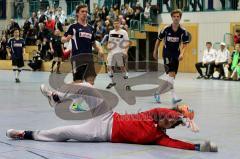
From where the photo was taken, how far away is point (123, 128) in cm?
601

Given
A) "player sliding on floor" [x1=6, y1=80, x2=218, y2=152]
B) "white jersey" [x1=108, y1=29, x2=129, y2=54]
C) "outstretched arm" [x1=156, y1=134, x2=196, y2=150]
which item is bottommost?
"outstretched arm" [x1=156, y1=134, x2=196, y2=150]

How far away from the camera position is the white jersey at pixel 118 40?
15.1 meters

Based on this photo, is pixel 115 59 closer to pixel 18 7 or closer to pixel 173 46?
pixel 173 46

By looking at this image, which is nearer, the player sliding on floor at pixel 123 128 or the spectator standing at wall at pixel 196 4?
the player sliding on floor at pixel 123 128

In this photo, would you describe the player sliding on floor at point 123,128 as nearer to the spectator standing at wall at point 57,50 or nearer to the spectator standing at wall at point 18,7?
the spectator standing at wall at point 57,50

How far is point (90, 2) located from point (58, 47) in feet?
31.4

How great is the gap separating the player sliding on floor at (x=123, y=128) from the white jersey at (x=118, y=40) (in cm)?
901

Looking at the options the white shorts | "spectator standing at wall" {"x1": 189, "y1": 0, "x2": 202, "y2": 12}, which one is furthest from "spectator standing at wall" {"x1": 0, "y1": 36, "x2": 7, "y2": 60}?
the white shorts

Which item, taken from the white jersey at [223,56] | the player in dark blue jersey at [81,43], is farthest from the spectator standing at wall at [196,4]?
the player in dark blue jersey at [81,43]

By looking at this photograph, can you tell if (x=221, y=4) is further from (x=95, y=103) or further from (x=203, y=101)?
(x=95, y=103)

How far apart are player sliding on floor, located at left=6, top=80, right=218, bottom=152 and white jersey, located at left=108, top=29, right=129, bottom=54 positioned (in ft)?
29.6

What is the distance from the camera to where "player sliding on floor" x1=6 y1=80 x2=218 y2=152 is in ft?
19.1

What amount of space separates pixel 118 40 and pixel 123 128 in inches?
368

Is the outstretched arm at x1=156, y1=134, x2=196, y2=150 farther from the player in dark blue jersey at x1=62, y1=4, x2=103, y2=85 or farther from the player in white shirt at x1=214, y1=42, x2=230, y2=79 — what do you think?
the player in white shirt at x1=214, y1=42, x2=230, y2=79
